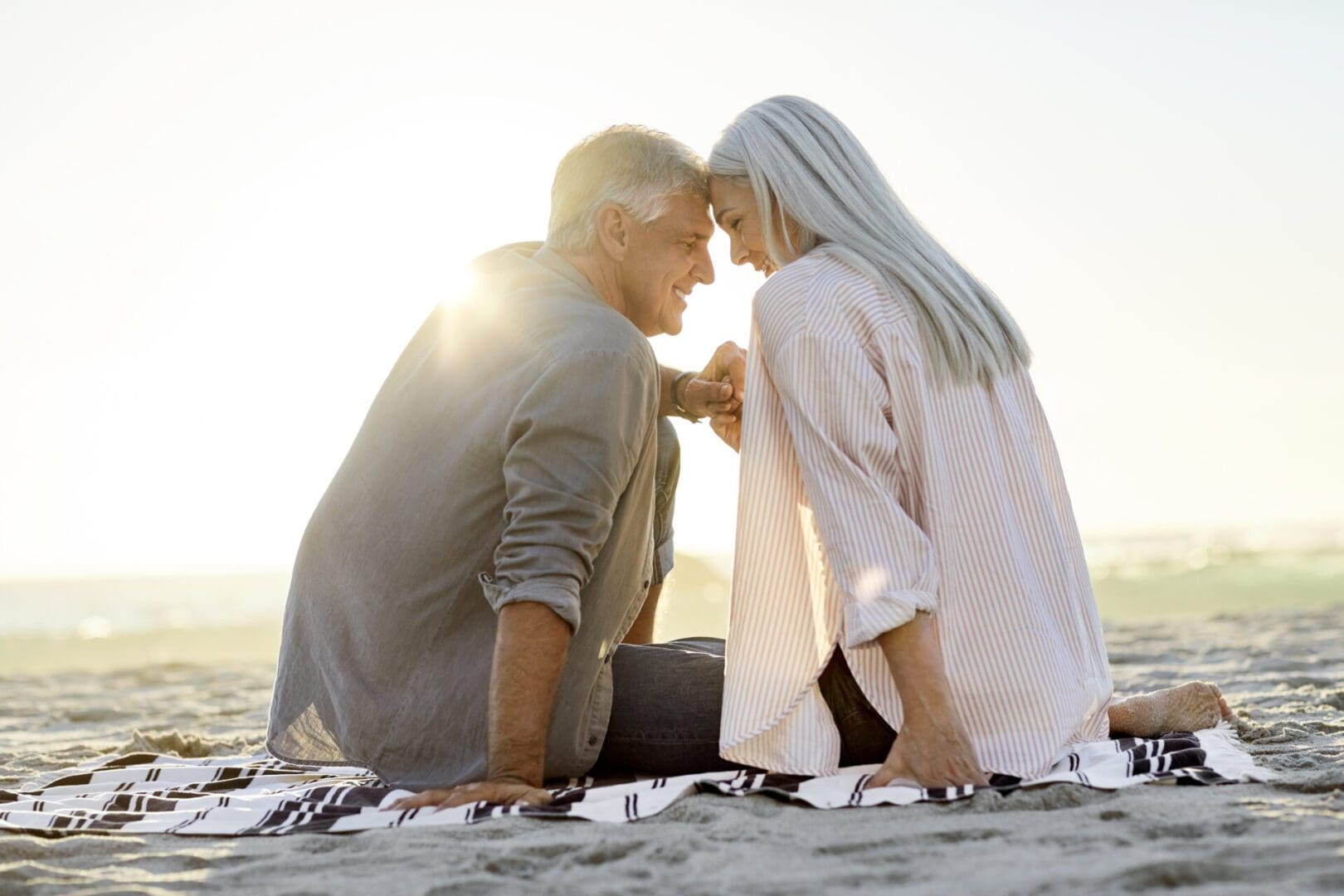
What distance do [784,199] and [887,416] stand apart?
58cm

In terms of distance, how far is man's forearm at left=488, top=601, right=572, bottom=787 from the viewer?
2.40m

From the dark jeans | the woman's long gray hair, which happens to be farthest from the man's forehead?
the dark jeans

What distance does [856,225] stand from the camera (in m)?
2.78

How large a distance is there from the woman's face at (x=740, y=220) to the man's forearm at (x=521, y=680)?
113cm

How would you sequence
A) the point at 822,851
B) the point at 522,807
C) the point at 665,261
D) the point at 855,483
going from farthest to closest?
the point at 665,261
the point at 855,483
the point at 522,807
the point at 822,851

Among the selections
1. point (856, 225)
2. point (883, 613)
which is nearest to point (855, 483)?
point (883, 613)

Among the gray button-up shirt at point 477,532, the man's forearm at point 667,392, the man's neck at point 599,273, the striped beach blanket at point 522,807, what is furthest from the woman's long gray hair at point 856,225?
the striped beach blanket at point 522,807

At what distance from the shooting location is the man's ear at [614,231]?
2988 mm

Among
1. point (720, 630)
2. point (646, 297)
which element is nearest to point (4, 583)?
point (720, 630)

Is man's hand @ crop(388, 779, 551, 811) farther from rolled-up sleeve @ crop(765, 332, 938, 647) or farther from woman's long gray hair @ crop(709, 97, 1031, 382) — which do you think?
woman's long gray hair @ crop(709, 97, 1031, 382)

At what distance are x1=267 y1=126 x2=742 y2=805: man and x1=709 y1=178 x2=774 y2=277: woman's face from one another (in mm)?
80

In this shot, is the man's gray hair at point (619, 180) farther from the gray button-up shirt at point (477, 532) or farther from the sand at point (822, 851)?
the sand at point (822, 851)

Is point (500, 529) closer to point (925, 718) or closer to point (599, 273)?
point (599, 273)

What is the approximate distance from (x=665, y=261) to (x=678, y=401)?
50 cm
